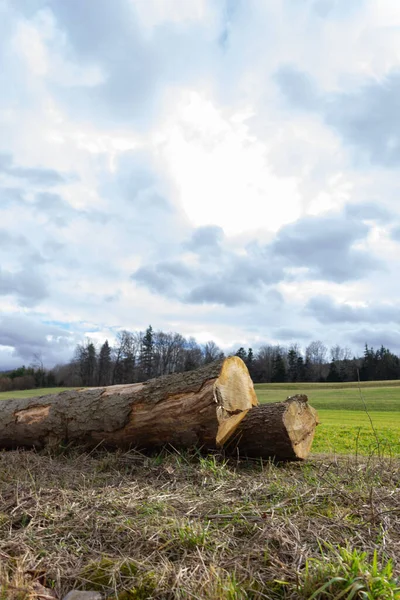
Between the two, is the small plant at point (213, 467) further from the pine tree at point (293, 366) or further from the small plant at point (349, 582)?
the pine tree at point (293, 366)

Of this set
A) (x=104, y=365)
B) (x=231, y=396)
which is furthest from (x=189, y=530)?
(x=104, y=365)

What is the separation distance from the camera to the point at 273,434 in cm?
620

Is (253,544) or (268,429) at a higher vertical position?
(268,429)

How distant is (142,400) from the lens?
642 cm

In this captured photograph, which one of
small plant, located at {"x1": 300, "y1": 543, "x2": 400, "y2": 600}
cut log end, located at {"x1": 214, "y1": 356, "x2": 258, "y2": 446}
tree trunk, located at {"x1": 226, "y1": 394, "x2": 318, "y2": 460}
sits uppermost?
cut log end, located at {"x1": 214, "y1": 356, "x2": 258, "y2": 446}

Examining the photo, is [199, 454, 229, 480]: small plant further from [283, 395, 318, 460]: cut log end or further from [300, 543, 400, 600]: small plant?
[300, 543, 400, 600]: small plant

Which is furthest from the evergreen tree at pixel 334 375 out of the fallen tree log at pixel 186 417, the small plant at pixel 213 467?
the small plant at pixel 213 467

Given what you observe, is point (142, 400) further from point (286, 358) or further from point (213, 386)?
point (286, 358)

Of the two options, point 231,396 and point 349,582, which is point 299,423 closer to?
point 231,396

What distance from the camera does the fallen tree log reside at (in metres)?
5.97

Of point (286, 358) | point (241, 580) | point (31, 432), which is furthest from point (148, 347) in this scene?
point (241, 580)

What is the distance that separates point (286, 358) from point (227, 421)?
82908 millimetres

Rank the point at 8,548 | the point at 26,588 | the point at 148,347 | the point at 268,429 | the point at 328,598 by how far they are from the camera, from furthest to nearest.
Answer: the point at 148,347
the point at 268,429
the point at 8,548
the point at 26,588
the point at 328,598

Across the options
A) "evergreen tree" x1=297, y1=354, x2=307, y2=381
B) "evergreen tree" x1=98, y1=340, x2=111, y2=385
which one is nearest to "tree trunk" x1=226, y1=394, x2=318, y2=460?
"evergreen tree" x1=297, y1=354, x2=307, y2=381
